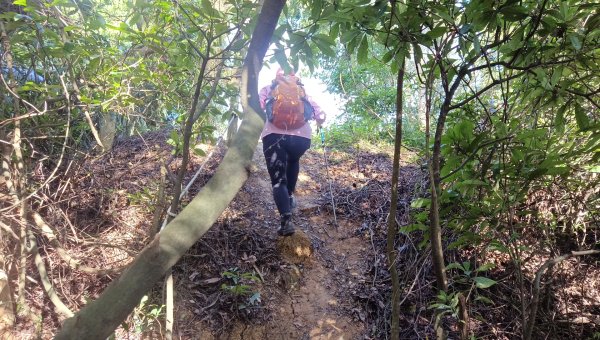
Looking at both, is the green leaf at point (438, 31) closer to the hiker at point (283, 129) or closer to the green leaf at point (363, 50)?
the green leaf at point (363, 50)

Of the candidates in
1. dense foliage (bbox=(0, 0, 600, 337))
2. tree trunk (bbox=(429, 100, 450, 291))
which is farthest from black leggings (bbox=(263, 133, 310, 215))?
tree trunk (bbox=(429, 100, 450, 291))

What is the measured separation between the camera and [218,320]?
3373 millimetres

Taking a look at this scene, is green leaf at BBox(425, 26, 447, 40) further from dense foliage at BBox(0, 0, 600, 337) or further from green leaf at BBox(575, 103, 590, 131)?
green leaf at BBox(575, 103, 590, 131)

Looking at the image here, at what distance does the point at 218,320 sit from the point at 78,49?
2.64m

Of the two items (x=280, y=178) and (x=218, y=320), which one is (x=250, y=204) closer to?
(x=280, y=178)

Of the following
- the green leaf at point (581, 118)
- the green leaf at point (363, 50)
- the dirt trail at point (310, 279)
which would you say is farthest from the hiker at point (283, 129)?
the green leaf at point (581, 118)

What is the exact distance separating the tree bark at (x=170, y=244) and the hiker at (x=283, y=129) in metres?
2.60

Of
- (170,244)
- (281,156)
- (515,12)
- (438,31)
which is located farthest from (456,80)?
(281,156)

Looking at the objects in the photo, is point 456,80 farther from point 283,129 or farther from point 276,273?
point 276,273

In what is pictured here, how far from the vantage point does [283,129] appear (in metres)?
4.23

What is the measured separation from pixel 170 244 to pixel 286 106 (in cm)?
315

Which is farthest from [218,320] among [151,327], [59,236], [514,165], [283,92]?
[514,165]

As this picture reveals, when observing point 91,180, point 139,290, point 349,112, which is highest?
point 349,112

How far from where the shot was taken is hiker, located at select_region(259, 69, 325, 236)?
4195 millimetres
